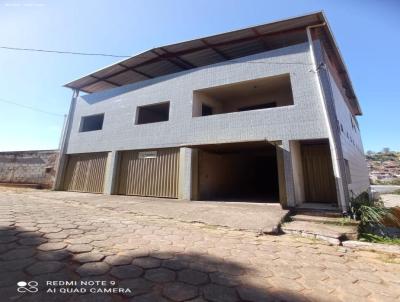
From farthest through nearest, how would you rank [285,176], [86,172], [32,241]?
[86,172]
[285,176]
[32,241]

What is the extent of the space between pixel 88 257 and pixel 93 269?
0.39 m

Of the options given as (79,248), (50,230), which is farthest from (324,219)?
(50,230)

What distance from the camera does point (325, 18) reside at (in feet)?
25.2

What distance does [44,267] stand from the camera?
2.33 meters

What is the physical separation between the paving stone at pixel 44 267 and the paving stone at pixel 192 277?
54.5 inches

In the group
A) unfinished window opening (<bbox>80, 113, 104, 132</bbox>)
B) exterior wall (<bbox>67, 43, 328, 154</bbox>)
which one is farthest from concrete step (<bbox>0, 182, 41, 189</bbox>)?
unfinished window opening (<bbox>80, 113, 104, 132</bbox>)

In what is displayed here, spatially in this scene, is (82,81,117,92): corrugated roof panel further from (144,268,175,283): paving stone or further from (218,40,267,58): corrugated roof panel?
(144,268,175,283): paving stone

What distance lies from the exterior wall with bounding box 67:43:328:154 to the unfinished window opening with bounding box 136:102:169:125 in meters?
0.43

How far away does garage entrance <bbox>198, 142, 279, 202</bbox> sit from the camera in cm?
938

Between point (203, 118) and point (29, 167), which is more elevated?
point (203, 118)

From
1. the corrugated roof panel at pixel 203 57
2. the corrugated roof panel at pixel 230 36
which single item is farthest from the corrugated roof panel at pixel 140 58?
the corrugated roof panel at pixel 230 36

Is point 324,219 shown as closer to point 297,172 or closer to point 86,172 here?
point 297,172

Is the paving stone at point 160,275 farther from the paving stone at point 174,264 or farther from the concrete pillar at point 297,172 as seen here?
the concrete pillar at point 297,172

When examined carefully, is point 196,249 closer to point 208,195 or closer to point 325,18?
point 208,195
